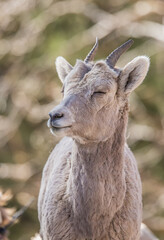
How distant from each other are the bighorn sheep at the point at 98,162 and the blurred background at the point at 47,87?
13940 millimetres

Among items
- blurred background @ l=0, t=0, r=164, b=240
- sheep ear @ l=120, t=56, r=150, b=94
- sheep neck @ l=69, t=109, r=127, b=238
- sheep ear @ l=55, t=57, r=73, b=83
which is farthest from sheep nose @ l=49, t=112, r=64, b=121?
blurred background @ l=0, t=0, r=164, b=240

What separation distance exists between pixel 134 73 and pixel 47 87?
16.8 m

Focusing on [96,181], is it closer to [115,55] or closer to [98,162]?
[98,162]

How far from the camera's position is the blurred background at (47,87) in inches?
856

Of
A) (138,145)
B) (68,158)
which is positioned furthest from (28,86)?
(68,158)

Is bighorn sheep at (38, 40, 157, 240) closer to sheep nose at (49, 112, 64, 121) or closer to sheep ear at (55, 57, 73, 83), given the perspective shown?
sheep ear at (55, 57, 73, 83)

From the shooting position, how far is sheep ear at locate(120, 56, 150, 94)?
641 centimetres

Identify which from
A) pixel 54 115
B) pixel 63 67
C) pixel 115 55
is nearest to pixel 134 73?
pixel 115 55

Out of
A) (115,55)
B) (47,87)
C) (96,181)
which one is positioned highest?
(47,87)

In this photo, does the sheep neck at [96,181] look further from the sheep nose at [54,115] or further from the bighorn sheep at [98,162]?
the sheep nose at [54,115]

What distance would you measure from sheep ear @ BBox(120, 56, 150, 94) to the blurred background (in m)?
14.2

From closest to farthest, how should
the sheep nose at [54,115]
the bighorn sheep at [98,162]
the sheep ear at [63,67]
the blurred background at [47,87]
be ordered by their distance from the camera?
the sheep nose at [54,115] → the bighorn sheep at [98,162] → the sheep ear at [63,67] → the blurred background at [47,87]

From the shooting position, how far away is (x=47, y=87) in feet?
76.1

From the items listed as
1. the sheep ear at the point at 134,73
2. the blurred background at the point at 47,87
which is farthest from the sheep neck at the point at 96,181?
the blurred background at the point at 47,87
